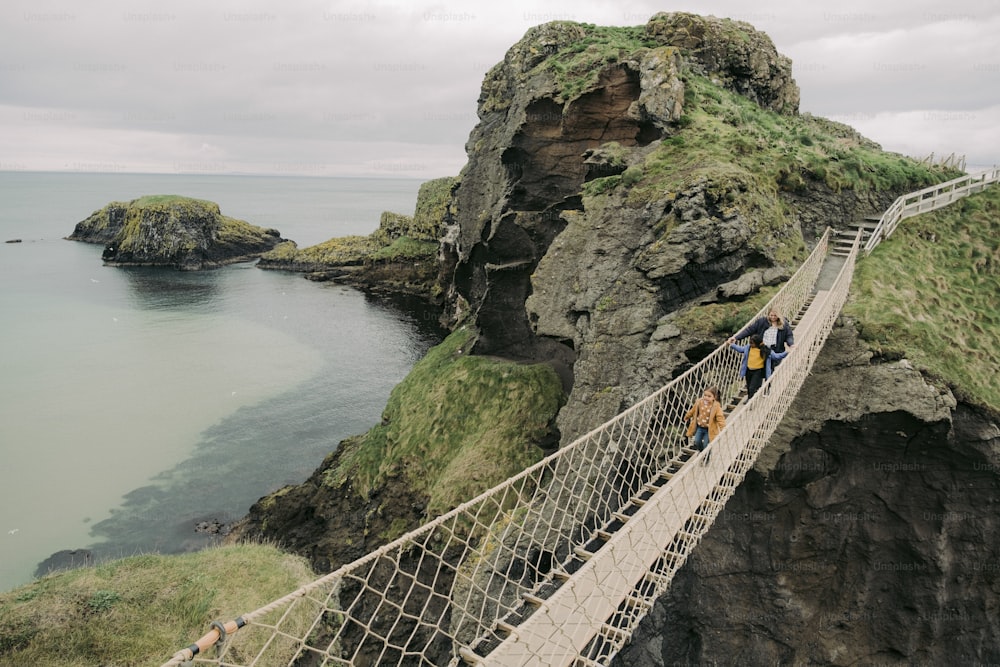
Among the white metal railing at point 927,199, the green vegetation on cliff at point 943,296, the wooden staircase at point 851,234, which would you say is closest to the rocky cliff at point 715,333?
the wooden staircase at point 851,234

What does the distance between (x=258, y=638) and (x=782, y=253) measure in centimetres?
1373

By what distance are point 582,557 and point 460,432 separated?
44.8 feet

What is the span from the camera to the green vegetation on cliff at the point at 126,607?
9.69m

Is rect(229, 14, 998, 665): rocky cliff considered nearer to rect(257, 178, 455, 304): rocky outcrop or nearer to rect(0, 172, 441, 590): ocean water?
rect(0, 172, 441, 590): ocean water

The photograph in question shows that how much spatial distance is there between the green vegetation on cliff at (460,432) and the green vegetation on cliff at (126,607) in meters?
5.82

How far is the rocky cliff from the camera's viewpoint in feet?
37.2

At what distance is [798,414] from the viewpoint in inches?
452

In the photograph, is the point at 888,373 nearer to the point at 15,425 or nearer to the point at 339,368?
the point at 339,368

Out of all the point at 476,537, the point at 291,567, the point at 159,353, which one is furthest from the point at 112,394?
the point at 476,537

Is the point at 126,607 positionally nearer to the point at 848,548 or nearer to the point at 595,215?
the point at 595,215

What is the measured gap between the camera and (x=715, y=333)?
12.3 metres

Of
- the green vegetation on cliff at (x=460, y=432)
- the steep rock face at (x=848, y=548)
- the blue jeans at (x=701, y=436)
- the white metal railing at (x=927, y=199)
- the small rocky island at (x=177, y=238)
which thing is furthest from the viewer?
the small rocky island at (x=177, y=238)

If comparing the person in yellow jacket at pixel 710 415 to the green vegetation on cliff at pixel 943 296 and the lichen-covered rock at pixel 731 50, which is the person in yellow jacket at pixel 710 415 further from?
the lichen-covered rock at pixel 731 50

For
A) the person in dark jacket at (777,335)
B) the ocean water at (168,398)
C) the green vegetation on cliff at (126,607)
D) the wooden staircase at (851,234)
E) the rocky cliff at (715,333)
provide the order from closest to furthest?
the person in dark jacket at (777,335) < the green vegetation on cliff at (126,607) < the rocky cliff at (715,333) < the wooden staircase at (851,234) < the ocean water at (168,398)
